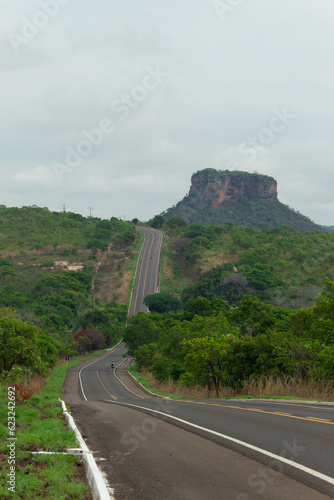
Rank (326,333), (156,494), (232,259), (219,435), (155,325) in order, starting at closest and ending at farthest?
(156,494), (219,435), (326,333), (155,325), (232,259)

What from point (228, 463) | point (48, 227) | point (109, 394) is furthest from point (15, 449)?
point (48, 227)

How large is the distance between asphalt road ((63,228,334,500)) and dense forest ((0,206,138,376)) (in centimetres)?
1460

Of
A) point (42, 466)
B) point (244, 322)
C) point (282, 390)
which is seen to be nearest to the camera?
point (42, 466)

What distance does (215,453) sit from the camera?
23.8 feet

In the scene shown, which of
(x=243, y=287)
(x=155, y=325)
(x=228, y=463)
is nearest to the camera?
(x=228, y=463)

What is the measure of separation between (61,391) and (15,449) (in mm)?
32182

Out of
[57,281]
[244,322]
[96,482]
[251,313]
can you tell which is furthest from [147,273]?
[96,482]

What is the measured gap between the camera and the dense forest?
4128 centimetres

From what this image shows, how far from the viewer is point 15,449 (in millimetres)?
6977

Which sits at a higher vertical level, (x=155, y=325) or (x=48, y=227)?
(x=48, y=227)

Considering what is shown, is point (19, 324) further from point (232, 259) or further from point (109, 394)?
point (232, 259)

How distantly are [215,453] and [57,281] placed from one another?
86.1 meters

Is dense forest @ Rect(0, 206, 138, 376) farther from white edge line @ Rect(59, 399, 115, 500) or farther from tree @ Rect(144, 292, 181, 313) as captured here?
white edge line @ Rect(59, 399, 115, 500)

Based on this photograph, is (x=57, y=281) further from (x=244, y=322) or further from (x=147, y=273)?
(x=244, y=322)
